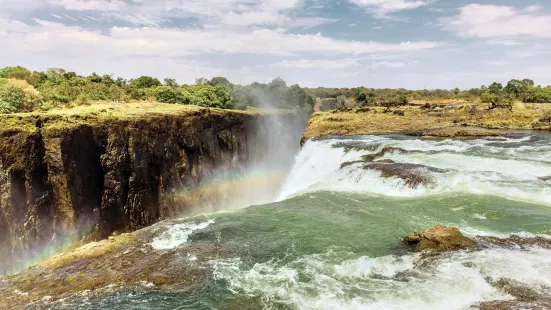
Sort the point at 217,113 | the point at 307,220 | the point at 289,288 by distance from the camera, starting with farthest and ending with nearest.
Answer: the point at 217,113, the point at 307,220, the point at 289,288

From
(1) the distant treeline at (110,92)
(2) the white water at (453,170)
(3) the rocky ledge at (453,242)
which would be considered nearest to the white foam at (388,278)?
(3) the rocky ledge at (453,242)

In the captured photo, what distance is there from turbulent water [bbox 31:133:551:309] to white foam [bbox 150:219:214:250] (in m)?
0.05

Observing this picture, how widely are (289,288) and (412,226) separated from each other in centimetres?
718

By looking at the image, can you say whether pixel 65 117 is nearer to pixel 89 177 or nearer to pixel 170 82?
pixel 89 177

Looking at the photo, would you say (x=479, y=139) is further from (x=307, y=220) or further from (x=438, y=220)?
(x=307, y=220)

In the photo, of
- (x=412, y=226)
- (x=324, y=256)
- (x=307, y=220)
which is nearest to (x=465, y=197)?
(x=412, y=226)

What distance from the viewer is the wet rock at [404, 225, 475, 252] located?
1258 cm

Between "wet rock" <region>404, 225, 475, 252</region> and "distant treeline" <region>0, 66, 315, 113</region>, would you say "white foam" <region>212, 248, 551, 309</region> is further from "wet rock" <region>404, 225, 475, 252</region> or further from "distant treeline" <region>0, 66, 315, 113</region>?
"distant treeline" <region>0, 66, 315, 113</region>

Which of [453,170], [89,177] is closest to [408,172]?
[453,170]

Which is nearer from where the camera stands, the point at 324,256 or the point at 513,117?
the point at 324,256

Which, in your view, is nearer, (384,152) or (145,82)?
(384,152)

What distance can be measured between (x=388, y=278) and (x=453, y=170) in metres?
13.5

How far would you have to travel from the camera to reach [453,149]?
30.7 metres

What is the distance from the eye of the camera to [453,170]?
22250 mm
